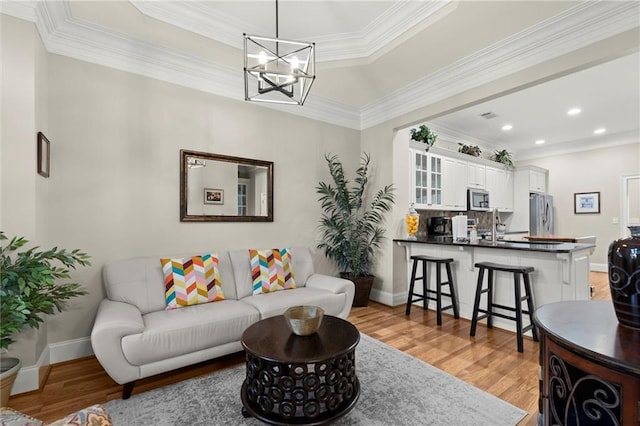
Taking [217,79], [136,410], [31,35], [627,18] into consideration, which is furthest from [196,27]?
[627,18]

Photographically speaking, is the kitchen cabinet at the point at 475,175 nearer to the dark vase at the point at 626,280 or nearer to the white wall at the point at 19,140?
the dark vase at the point at 626,280

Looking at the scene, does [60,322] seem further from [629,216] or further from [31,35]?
[629,216]

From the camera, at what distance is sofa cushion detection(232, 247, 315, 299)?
10.3 feet

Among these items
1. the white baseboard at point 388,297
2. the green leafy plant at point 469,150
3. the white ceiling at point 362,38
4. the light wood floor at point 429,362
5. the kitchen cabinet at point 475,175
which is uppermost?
the white ceiling at point 362,38

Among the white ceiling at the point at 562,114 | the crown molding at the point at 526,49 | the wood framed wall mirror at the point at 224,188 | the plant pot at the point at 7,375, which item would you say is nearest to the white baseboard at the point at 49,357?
the plant pot at the point at 7,375

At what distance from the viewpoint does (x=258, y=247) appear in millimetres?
3717

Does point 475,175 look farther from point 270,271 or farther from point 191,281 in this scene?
point 191,281

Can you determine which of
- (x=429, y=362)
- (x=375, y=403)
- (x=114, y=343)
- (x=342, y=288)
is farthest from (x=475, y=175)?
(x=114, y=343)

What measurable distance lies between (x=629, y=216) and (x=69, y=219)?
965 cm

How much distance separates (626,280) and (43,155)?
3485 millimetres

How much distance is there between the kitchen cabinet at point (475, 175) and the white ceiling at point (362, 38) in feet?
6.49

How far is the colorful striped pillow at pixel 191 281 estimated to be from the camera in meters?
2.71

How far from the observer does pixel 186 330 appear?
2.22m

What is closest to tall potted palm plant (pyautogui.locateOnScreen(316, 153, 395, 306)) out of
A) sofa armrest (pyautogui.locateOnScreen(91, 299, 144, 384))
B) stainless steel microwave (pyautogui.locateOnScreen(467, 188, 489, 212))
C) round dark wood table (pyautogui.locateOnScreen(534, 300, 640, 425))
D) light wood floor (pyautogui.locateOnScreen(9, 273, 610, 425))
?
light wood floor (pyautogui.locateOnScreen(9, 273, 610, 425))
